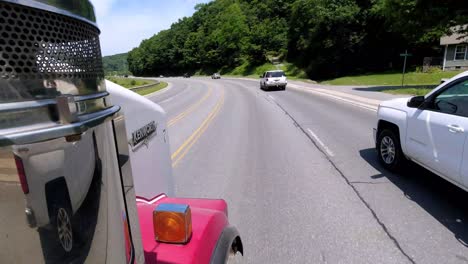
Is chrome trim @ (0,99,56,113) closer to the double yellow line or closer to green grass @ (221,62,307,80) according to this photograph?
the double yellow line

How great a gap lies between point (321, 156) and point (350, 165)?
88cm

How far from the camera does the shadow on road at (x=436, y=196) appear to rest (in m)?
4.04

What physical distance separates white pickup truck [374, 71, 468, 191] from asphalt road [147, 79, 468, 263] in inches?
19.5

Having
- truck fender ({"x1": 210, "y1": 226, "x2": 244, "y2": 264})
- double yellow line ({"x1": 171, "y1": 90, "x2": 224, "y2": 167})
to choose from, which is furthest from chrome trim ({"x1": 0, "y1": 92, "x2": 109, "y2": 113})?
double yellow line ({"x1": 171, "y1": 90, "x2": 224, "y2": 167})

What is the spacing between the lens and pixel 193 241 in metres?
1.87

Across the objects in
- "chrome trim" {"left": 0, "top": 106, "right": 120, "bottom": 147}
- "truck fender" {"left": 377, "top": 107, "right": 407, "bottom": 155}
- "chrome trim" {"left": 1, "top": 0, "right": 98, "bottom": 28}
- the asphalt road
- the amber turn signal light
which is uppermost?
"chrome trim" {"left": 1, "top": 0, "right": 98, "bottom": 28}

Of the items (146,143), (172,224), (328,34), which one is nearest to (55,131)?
(172,224)

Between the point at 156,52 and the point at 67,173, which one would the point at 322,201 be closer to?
the point at 67,173

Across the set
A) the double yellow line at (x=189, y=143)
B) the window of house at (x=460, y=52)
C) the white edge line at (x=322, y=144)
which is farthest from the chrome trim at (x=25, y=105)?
the window of house at (x=460, y=52)

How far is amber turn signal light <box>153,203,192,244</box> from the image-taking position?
176cm

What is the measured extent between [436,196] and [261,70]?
67941 mm

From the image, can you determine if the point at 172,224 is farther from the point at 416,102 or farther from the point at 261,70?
the point at 261,70

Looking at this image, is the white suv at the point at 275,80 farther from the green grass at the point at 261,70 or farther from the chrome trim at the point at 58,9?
the chrome trim at the point at 58,9

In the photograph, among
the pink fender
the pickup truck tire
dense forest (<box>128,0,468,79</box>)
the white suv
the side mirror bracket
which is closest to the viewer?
the pink fender
